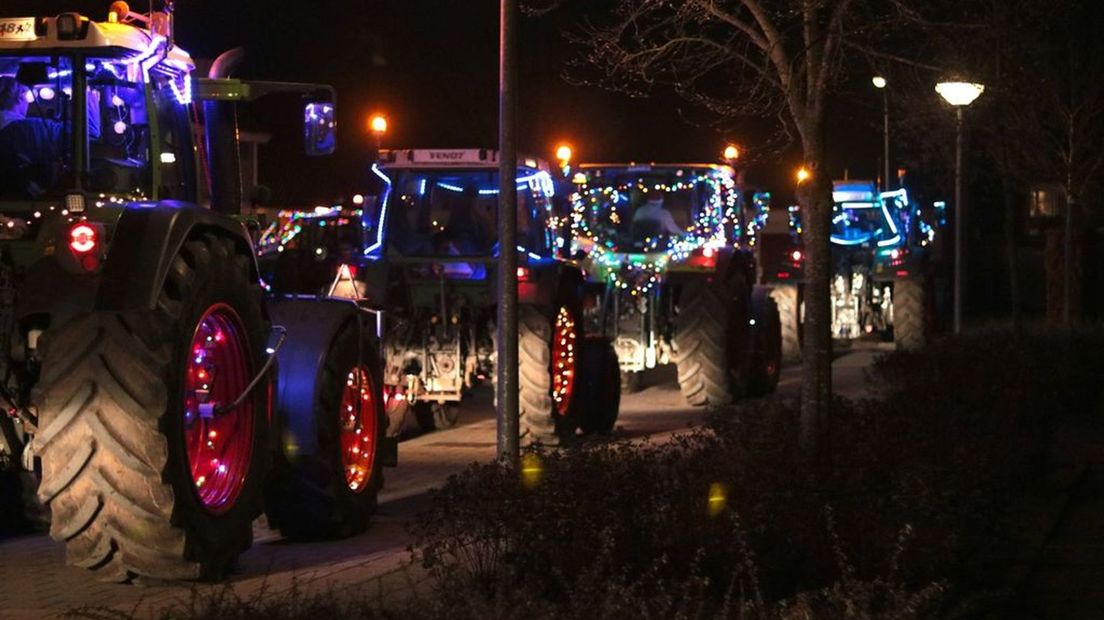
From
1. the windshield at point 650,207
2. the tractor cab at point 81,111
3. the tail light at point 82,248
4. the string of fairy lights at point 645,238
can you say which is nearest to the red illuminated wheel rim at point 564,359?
the string of fairy lights at point 645,238

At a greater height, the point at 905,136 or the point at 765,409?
the point at 905,136

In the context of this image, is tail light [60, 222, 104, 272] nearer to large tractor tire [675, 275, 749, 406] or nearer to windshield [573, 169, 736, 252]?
large tractor tire [675, 275, 749, 406]

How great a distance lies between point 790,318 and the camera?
3023 centimetres

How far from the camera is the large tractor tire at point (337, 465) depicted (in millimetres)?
11512

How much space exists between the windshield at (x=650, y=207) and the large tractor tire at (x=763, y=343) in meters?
1.40

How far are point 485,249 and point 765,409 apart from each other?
4.96 metres

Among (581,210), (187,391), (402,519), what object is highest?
(581,210)

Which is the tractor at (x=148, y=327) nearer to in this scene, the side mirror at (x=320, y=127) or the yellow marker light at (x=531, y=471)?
the side mirror at (x=320, y=127)

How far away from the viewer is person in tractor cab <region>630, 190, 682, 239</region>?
2339cm

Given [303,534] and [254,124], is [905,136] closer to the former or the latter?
[254,124]

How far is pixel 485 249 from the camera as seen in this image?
18578 millimetres

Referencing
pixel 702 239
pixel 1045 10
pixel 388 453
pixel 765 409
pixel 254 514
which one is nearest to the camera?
pixel 254 514

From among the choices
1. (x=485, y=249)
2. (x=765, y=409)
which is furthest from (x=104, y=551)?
(x=485, y=249)

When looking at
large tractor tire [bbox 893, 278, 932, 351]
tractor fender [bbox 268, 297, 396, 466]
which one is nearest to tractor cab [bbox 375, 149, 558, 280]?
tractor fender [bbox 268, 297, 396, 466]
